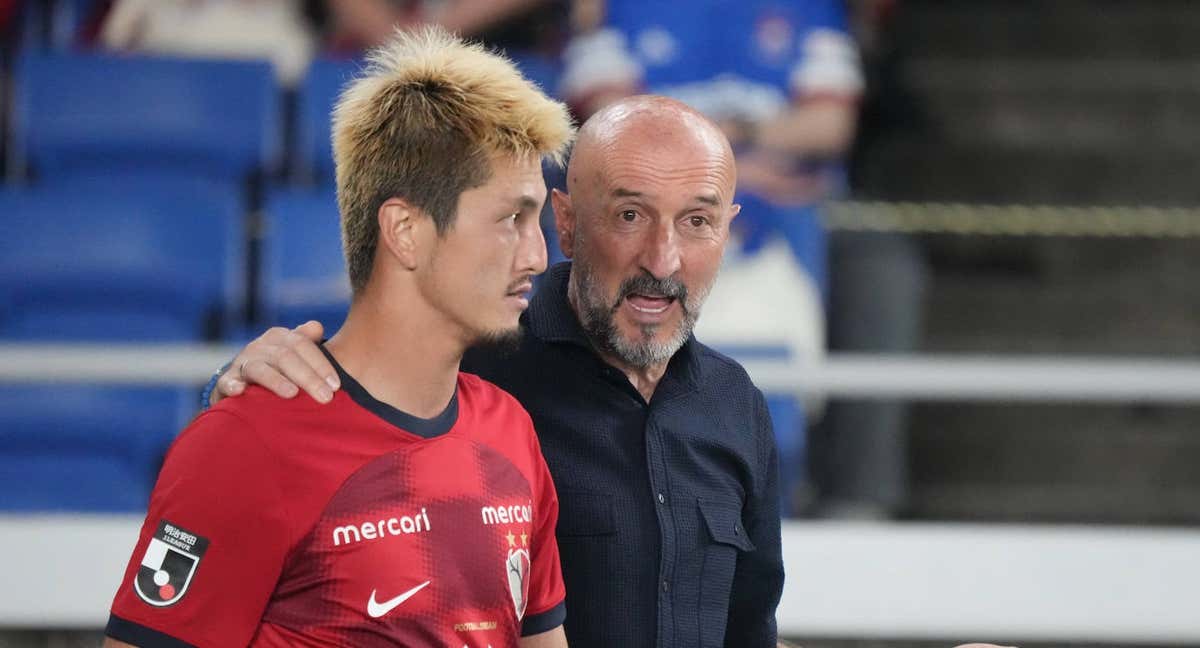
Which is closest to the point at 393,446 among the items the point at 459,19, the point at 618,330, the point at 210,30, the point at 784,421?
the point at 618,330

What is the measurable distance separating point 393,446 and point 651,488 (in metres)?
0.50

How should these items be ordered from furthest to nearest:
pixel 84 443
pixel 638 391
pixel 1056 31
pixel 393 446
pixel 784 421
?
1. pixel 1056 31
2. pixel 84 443
3. pixel 784 421
4. pixel 638 391
5. pixel 393 446

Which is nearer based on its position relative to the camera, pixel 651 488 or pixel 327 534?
pixel 327 534

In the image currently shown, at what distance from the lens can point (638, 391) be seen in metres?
2.12

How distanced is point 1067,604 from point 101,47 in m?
2.78

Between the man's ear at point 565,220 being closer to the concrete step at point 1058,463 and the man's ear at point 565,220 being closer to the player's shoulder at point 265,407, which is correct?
the player's shoulder at point 265,407

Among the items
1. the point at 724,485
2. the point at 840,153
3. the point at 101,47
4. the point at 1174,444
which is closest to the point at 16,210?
the point at 101,47

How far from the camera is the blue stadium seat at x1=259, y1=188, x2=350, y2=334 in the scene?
3.94 metres

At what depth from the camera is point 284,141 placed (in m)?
4.39

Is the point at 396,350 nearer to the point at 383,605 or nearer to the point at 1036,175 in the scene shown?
the point at 383,605

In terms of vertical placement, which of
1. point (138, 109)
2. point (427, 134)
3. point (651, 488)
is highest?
point (138, 109)

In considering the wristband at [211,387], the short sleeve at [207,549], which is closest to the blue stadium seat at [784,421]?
the wristband at [211,387]

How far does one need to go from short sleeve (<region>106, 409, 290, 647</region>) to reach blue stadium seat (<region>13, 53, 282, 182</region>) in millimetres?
2693

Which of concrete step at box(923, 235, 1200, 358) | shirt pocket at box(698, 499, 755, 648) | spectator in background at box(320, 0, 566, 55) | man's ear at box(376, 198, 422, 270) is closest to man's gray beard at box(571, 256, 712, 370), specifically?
shirt pocket at box(698, 499, 755, 648)
